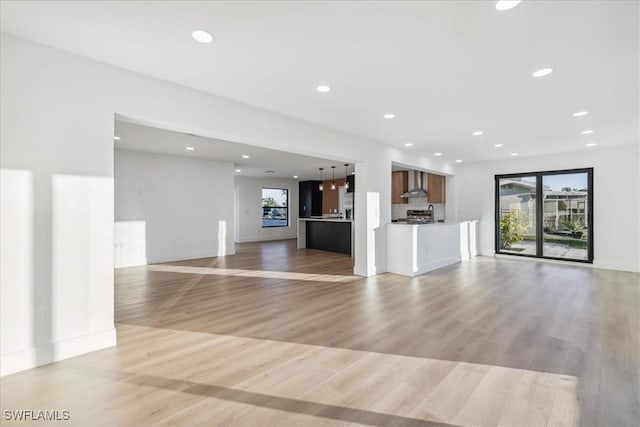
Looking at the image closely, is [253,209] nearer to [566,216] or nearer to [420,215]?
[420,215]

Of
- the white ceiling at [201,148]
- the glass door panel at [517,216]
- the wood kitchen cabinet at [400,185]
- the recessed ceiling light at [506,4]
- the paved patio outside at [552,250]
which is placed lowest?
the paved patio outside at [552,250]

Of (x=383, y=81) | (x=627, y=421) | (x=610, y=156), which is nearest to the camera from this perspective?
(x=627, y=421)

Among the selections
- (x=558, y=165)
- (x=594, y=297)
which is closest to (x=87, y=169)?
(x=594, y=297)

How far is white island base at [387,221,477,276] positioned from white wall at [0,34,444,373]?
434 centimetres

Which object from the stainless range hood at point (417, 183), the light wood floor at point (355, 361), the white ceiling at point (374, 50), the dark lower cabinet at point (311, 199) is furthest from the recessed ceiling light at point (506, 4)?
the dark lower cabinet at point (311, 199)

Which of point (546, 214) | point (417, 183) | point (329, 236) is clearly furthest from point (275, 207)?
point (546, 214)

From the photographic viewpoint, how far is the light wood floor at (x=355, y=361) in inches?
71.6

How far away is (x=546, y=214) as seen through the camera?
281 inches

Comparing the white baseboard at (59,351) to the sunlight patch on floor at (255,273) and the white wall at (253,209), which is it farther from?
the white wall at (253,209)

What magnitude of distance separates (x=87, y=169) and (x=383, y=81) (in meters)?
Answer: 2.93

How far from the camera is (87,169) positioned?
256 centimetres

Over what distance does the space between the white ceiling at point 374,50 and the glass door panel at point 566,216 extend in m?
3.32

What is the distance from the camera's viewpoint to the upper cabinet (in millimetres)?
8422

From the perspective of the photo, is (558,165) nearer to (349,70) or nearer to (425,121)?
(425,121)
